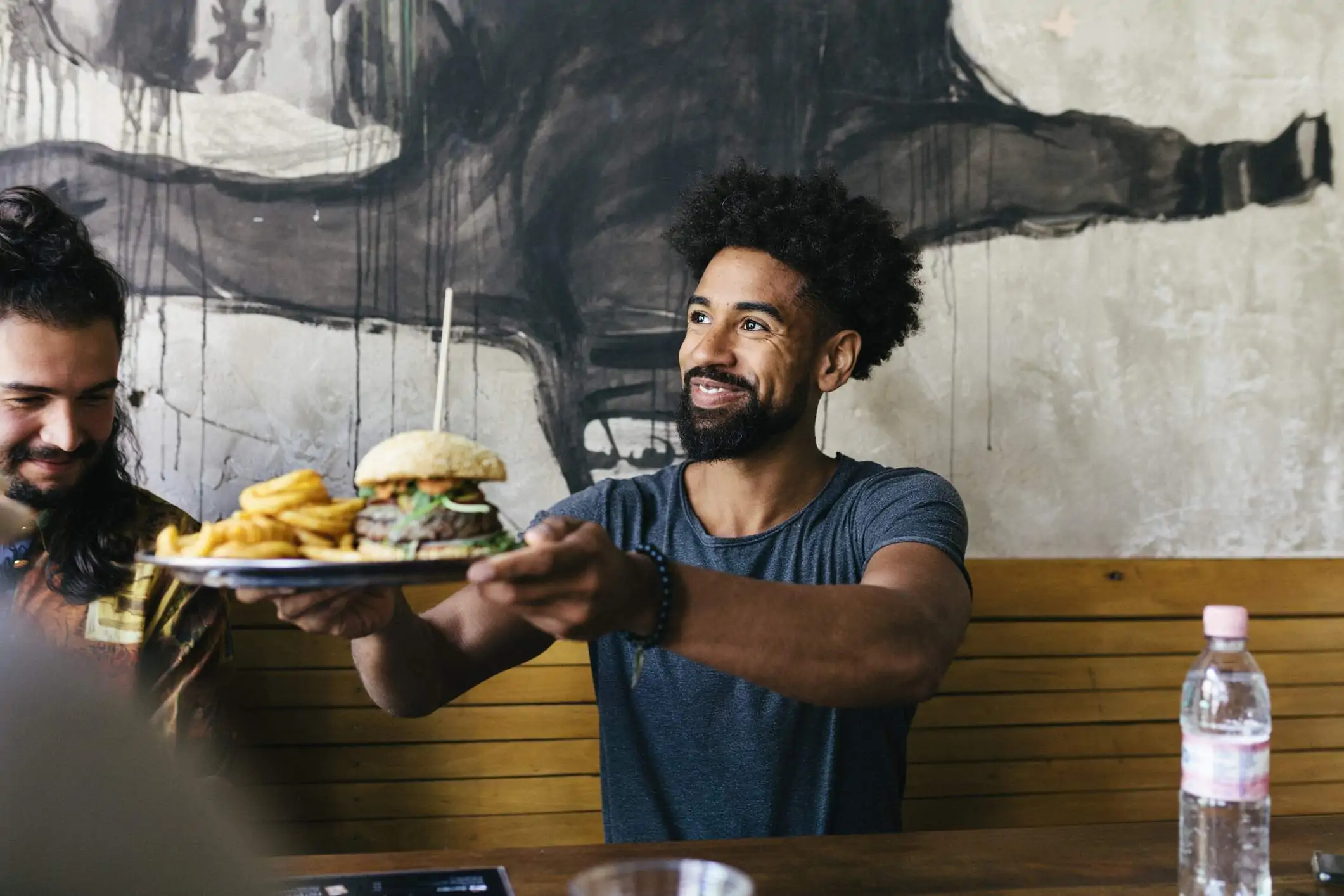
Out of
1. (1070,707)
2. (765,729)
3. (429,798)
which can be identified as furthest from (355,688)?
(1070,707)

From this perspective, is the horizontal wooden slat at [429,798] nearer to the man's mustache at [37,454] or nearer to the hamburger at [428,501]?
the man's mustache at [37,454]

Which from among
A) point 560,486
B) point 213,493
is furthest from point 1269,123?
point 213,493

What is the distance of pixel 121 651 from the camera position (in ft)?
5.70

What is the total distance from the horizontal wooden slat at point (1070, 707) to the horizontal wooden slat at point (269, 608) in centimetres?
95

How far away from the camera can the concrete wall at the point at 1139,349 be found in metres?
2.40

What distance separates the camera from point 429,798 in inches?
84.1

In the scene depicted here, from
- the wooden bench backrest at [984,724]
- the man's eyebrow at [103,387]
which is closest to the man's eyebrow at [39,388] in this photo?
the man's eyebrow at [103,387]

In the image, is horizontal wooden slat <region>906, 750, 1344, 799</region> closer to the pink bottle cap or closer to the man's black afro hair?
the man's black afro hair

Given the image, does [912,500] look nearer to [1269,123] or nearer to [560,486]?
[560,486]

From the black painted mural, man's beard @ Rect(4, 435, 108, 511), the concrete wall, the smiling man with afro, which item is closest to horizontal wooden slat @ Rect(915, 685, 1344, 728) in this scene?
the concrete wall

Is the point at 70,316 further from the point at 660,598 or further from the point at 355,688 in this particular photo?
the point at 660,598

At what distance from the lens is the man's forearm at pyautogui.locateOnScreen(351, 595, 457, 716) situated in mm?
1595

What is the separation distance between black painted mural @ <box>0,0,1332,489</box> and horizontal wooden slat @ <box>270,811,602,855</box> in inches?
24.9

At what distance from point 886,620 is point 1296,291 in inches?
66.3
